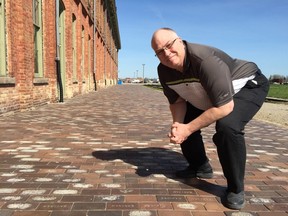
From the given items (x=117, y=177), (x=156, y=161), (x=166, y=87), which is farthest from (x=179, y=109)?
(x=156, y=161)

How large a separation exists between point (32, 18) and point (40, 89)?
7.73 feet

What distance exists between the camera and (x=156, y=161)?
15.5 feet

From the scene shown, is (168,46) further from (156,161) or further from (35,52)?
(35,52)

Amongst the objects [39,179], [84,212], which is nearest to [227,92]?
[84,212]

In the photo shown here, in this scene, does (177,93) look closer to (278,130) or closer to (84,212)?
(84,212)

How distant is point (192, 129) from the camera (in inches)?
120

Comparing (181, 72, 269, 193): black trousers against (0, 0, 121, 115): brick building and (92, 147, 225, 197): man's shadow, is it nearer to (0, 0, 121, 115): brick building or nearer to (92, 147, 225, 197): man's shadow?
(92, 147, 225, 197): man's shadow

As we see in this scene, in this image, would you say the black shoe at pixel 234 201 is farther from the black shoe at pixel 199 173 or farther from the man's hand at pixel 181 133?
the black shoe at pixel 199 173

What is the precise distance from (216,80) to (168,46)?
49 cm

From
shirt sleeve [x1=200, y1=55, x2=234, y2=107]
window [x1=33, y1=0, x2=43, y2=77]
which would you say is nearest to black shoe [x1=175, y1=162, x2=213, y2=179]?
shirt sleeve [x1=200, y1=55, x2=234, y2=107]

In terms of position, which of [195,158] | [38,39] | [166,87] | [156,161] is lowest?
[156,161]

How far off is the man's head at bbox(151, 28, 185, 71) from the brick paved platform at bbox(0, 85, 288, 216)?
125 cm

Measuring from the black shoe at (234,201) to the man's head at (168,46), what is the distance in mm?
1202

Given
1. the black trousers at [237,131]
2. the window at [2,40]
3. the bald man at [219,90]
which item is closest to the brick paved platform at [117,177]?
the black trousers at [237,131]
